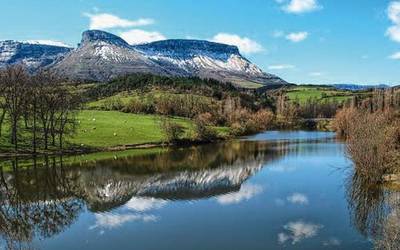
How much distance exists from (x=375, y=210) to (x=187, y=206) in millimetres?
16916

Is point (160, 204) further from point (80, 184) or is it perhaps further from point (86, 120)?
point (86, 120)

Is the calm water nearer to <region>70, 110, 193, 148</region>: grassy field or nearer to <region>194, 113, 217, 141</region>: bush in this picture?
<region>70, 110, 193, 148</region>: grassy field

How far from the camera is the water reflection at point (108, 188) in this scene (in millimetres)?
39125

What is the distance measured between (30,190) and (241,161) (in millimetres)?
37886

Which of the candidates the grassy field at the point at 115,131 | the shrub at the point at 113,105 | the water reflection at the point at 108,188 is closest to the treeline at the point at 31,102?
the grassy field at the point at 115,131

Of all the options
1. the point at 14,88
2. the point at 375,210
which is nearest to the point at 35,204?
the point at 375,210

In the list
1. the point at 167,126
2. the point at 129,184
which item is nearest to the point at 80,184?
the point at 129,184

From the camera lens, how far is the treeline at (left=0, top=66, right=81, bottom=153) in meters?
81.1

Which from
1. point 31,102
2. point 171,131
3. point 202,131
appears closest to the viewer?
point 31,102

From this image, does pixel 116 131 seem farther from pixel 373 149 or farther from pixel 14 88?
pixel 373 149

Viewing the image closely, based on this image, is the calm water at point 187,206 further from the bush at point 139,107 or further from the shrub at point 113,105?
the shrub at point 113,105

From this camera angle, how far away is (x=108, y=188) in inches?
2153

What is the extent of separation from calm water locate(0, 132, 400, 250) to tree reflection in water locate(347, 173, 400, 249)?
16 cm

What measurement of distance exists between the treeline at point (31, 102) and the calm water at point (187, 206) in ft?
47.5
